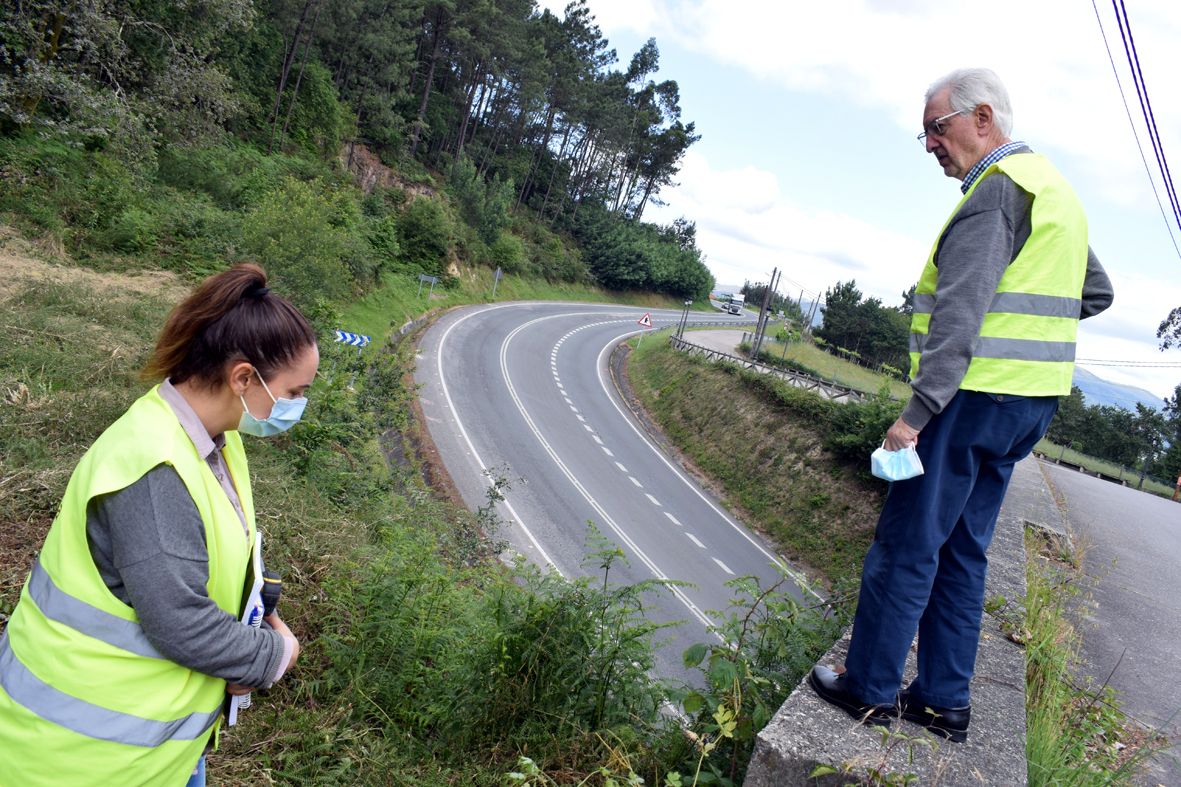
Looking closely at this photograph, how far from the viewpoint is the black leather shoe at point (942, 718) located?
252 centimetres

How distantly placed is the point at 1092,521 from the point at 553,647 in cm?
1077

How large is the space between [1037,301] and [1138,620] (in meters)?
5.04

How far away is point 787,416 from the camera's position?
24.2 m

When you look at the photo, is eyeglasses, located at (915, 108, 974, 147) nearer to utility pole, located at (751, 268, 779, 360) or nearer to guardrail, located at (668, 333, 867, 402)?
guardrail, located at (668, 333, 867, 402)

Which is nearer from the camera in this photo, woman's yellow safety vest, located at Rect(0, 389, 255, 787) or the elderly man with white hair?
woman's yellow safety vest, located at Rect(0, 389, 255, 787)

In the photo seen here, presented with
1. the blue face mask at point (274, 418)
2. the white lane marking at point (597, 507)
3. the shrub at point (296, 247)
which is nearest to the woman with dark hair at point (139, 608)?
the blue face mask at point (274, 418)

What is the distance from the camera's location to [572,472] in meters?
20.2

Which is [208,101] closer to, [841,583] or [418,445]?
[418,445]

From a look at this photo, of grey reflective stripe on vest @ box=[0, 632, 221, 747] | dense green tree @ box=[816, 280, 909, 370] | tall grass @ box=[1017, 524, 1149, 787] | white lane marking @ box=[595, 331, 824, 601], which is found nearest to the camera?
grey reflective stripe on vest @ box=[0, 632, 221, 747]

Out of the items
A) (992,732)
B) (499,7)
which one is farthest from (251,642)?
(499,7)

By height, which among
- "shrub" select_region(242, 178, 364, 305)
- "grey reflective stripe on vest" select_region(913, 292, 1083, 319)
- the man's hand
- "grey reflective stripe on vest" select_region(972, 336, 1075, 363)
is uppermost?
"grey reflective stripe on vest" select_region(913, 292, 1083, 319)

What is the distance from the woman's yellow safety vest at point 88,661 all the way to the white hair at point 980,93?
9.24 ft

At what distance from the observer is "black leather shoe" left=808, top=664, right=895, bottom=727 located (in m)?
2.48

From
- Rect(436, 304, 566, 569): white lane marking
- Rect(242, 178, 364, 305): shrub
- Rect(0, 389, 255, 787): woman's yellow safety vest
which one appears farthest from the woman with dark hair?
Rect(242, 178, 364, 305): shrub
